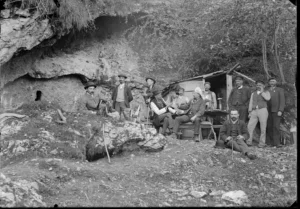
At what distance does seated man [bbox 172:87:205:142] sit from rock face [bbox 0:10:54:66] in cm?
447

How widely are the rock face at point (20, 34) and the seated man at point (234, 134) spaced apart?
5640 mm

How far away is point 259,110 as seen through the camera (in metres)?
11.1

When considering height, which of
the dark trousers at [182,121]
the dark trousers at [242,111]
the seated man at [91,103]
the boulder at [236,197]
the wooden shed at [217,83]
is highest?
the wooden shed at [217,83]

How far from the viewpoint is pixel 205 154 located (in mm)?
10094

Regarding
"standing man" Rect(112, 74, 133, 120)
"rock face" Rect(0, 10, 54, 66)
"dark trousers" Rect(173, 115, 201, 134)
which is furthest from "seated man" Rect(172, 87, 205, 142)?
"rock face" Rect(0, 10, 54, 66)

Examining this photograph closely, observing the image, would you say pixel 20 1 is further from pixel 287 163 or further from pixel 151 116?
pixel 287 163

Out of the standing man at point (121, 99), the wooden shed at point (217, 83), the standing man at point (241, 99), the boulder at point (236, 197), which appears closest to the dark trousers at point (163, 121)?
the standing man at point (121, 99)

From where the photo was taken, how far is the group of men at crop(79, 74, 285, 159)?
1044 cm

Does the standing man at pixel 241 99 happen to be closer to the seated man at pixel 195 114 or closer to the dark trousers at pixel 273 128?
the dark trousers at pixel 273 128

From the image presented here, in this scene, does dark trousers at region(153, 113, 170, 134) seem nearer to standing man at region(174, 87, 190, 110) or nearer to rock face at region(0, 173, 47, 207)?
standing man at region(174, 87, 190, 110)

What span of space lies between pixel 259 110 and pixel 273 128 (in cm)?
63

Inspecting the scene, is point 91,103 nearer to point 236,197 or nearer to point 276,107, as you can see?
point 236,197

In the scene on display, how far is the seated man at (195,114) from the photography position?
445 inches

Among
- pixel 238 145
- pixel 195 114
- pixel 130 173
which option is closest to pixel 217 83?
pixel 195 114
